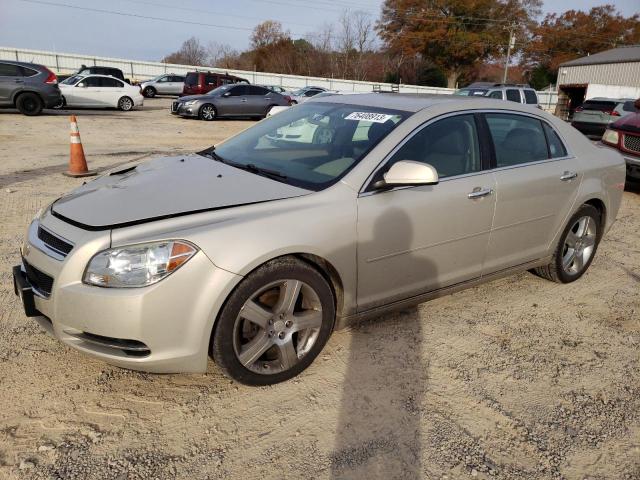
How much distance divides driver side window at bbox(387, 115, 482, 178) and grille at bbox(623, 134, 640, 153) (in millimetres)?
5898

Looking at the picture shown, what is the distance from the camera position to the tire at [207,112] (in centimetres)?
1888

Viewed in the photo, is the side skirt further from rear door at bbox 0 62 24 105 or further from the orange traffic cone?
rear door at bbox 0 62 24 105

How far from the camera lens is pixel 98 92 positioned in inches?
800

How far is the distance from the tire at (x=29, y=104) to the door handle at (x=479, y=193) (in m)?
17.4

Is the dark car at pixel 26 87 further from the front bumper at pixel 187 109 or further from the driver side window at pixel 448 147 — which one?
the driver side window at pixel 448 147

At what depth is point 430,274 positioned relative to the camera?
11.0ft

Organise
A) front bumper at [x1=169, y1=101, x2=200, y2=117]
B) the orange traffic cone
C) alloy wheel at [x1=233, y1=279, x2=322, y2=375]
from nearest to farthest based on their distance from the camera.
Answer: alloy wheel at [x1=233, y1=279, x2=322, y2=375]
the orange traffic cone
front bumper at [x1=169, y1=101, x2=200, y2=117]

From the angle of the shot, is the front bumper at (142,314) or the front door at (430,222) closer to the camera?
the front bumper at (142,314)

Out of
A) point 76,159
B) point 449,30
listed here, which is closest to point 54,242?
point 76,159

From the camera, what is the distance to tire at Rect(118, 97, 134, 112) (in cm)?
2109

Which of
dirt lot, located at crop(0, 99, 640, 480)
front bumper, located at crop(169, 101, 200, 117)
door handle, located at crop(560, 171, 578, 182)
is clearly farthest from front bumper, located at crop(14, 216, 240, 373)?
front bumper, located at crop(169, 101, 200, 117)

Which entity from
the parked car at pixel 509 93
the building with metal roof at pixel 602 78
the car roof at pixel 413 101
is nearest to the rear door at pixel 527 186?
the car roof at pixel 413 101

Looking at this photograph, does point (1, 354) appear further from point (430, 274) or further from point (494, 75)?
point (494, 75)

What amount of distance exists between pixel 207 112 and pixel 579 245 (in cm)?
1670
